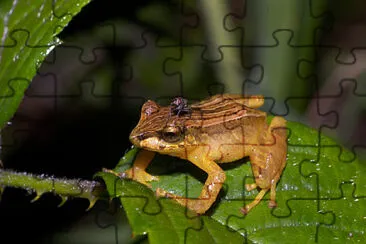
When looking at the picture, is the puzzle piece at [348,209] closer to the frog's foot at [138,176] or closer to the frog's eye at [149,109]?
the frog's foot at [138,176]

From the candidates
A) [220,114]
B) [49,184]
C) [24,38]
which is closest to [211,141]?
[220,114]

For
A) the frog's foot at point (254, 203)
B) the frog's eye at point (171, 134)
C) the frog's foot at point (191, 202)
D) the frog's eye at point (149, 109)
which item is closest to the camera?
the frog's foot at point (191, 202)

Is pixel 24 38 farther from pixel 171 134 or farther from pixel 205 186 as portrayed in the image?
pixel 205 186

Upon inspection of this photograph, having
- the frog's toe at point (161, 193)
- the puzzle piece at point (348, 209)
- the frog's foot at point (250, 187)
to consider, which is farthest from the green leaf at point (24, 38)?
the puzzle piece at point (348, 209)

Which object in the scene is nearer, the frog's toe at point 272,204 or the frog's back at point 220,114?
the frog's toe at point 272,204

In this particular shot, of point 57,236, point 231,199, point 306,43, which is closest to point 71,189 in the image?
point 231,199

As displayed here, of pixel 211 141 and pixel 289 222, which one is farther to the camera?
pixel 211 141
